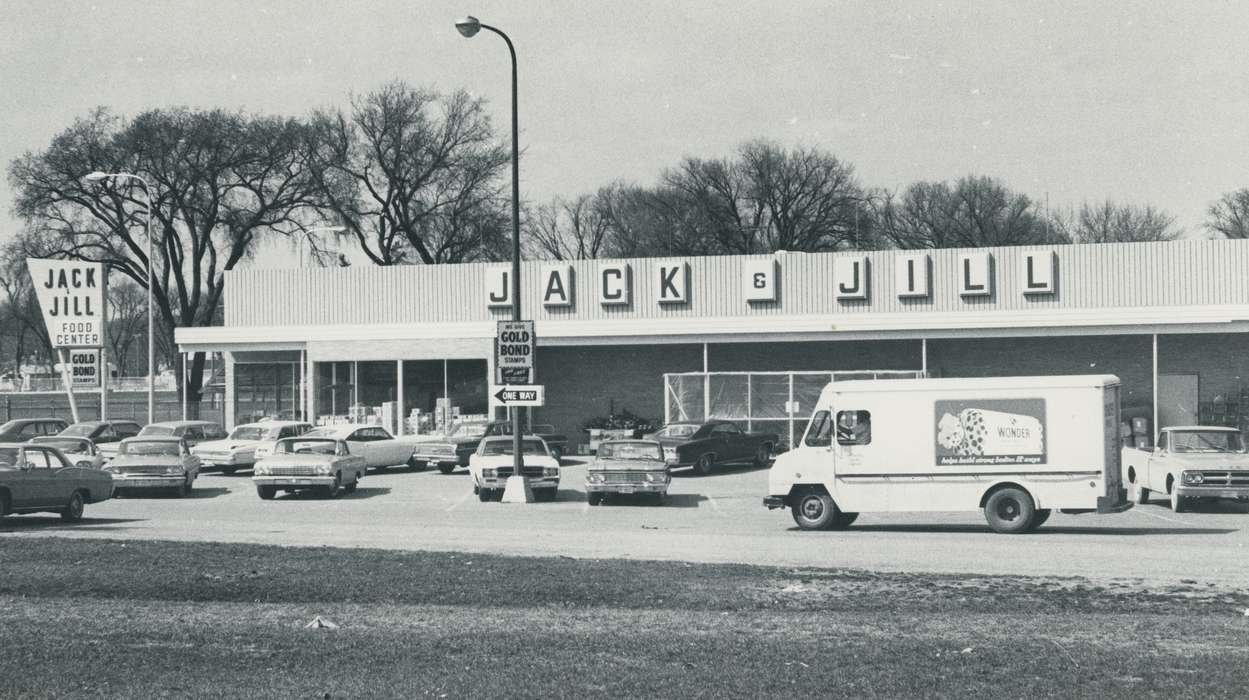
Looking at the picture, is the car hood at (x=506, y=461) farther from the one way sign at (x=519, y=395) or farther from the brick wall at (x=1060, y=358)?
the brick wall at (x=1060, y=358)

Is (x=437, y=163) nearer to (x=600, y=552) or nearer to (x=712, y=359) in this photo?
(x=712, y=359)

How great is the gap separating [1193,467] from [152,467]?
66.7 ft

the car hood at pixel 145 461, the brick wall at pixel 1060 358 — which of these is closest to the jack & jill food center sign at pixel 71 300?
the car hood at pixel 145 461

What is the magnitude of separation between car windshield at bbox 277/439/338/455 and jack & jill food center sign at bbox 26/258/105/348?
13327mm

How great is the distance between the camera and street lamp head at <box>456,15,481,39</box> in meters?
25.2

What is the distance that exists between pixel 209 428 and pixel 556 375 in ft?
36.1

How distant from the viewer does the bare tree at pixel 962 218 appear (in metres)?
83.1

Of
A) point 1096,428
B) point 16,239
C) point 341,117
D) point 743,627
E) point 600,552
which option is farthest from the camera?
point 341,117

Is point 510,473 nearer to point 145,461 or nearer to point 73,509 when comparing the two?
point 145,461

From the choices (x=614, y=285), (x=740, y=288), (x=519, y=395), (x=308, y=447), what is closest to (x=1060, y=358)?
(x=740, y=288)

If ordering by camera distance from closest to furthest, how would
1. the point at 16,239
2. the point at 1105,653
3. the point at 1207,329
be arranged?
1. the point at 1105,653
2. the point at 1207,329
3. the point at 16,239

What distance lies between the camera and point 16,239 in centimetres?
6153

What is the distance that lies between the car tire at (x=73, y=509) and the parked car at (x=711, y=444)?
46.4 ft

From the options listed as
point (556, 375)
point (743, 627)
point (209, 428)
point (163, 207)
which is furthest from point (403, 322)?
point (743, 627)
